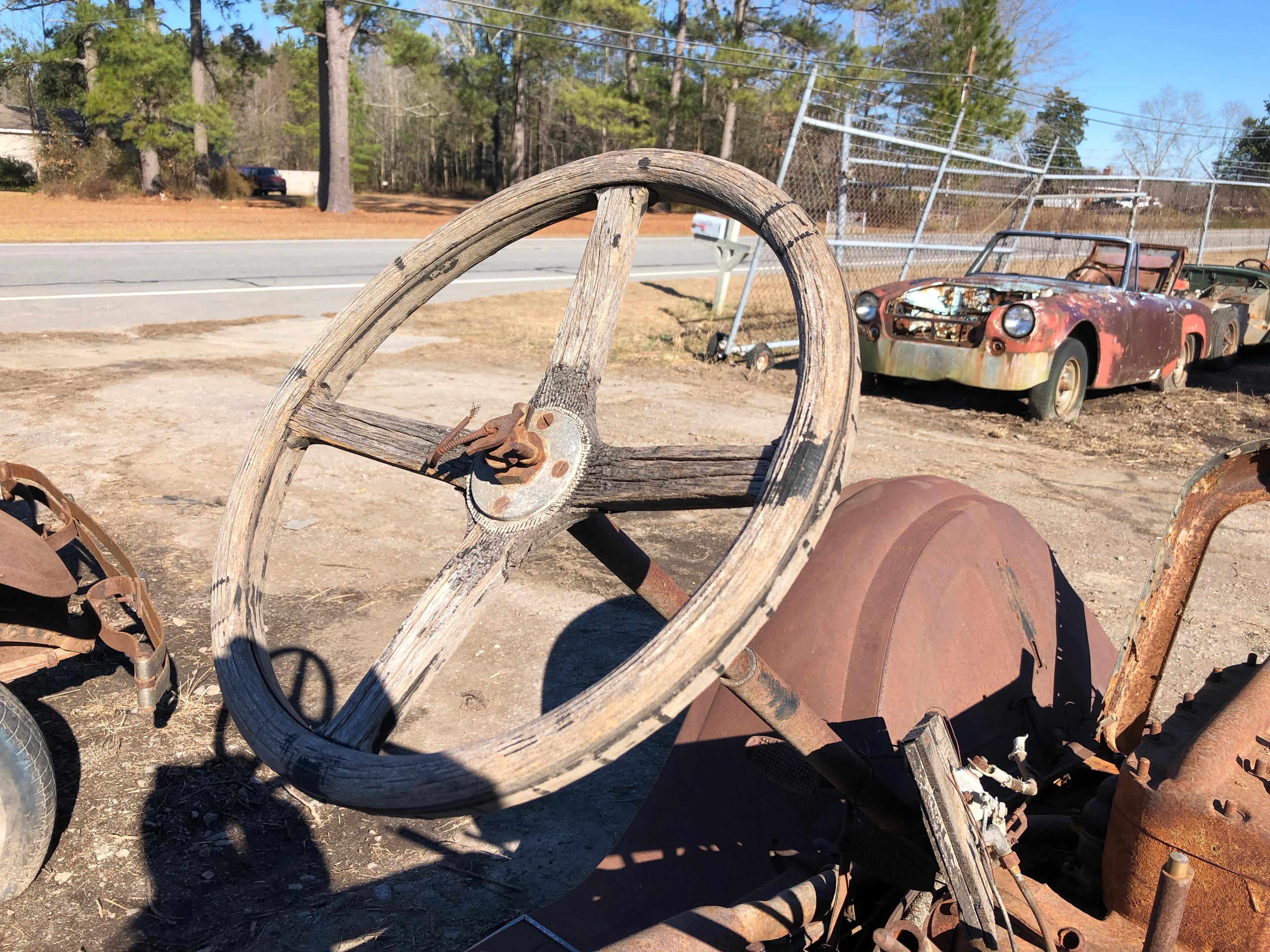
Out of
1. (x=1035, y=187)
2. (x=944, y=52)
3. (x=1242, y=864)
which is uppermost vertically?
(x=944, y=52)

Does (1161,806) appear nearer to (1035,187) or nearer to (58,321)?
(58,321)

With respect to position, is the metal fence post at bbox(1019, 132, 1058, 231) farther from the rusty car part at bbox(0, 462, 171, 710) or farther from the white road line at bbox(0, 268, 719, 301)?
the rusty car part at bbox(0, 462, 171, 710)

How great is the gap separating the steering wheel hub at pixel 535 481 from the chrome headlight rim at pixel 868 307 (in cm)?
699

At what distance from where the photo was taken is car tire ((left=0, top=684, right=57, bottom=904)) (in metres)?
2.35

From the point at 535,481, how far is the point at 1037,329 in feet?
22.2

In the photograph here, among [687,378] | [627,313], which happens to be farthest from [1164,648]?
[627,313]

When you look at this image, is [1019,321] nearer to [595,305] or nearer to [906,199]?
[906,199]

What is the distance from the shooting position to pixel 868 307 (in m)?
8.23

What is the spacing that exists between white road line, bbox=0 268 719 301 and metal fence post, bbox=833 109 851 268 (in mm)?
3843

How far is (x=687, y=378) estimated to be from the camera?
9.05 m

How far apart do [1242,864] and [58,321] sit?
426 inches

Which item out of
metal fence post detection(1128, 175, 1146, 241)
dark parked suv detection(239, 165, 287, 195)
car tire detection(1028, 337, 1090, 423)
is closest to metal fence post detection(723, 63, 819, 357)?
car tire detection(1028, 337, 1090, 423)

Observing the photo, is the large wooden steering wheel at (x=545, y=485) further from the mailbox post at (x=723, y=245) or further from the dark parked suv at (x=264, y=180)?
the dark parked suv at (x=264, y=180)

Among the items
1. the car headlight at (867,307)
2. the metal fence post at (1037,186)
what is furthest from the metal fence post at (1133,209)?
the car headlight at (867,307)
